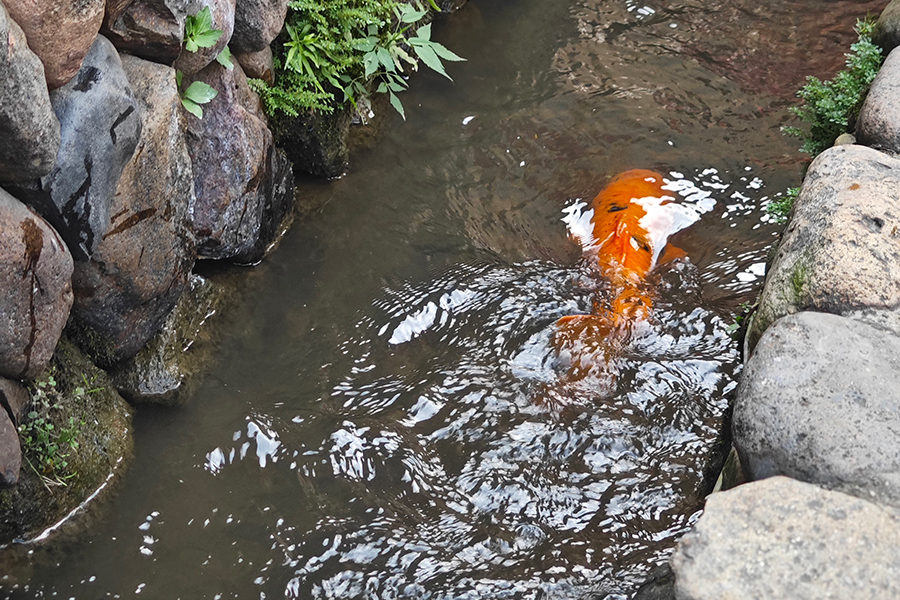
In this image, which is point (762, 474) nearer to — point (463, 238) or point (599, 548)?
point (599, 548)

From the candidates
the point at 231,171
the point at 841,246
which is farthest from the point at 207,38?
the point at 841,246

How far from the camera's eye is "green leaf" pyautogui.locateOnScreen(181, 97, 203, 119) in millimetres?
4277

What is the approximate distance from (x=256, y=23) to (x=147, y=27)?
1.01 m

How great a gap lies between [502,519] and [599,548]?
47cm

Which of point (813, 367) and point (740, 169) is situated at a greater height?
point (813, 367)

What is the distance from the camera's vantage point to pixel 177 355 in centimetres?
453

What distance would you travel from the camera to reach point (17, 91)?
297 cm

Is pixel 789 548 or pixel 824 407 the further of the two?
pixel 824 407

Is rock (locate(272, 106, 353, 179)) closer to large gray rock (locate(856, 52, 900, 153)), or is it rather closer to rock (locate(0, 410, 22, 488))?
rock (locate(0, 410, 22, 488))

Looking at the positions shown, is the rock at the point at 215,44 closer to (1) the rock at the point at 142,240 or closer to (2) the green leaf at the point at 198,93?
(2) the green leaf at the point at 198,93

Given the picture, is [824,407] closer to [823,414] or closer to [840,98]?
[823,414]

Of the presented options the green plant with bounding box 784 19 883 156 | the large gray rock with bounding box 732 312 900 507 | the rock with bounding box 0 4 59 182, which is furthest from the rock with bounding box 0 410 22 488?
the green plant with bounding box 784 19 883 156

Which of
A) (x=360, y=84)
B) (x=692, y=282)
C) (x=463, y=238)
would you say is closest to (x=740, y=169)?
(x=692, y=282)

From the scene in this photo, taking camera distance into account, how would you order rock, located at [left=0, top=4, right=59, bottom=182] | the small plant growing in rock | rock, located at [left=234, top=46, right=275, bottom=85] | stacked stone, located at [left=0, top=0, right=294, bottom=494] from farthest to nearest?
rock, located at [left=234, top=46, right=275, bottom=85] → the small plant growing in rock → stacked stone, located at [left=0, top=0, right=294, bottom=494] → rock, located at [left=0, top=4, right=59, bottom=182]
